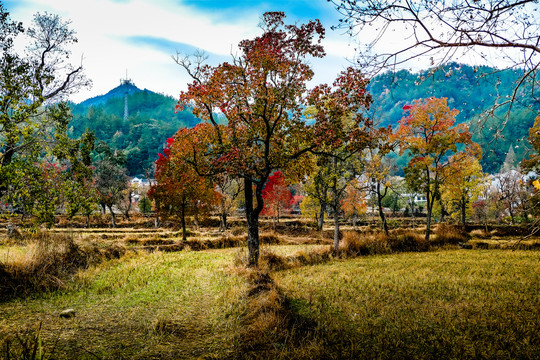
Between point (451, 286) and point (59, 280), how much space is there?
13.0 m

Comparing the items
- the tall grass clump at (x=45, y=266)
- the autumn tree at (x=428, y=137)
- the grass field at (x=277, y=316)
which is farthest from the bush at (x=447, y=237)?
the tall grass clump at (x=45, y=266)

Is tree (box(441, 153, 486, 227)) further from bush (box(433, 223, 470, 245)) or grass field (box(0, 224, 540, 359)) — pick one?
grass field (box(0, 224, 540, 359))

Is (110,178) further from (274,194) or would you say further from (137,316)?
(137,316)

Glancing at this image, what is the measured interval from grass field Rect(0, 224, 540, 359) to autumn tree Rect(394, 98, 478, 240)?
40.4 feet

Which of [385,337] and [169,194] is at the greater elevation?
[169,194]

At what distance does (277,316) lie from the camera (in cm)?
583

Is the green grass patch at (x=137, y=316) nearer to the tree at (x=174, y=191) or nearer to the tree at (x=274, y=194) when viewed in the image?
the tree at (x=174, y=191)

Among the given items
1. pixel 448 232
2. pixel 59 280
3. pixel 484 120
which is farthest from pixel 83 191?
pixel 448 232

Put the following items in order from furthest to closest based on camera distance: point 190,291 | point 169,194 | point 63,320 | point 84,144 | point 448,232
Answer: point 448,232, point 169,194, point 84,144, point 190,291, point 63,320

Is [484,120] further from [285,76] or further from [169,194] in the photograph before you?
[169,194]

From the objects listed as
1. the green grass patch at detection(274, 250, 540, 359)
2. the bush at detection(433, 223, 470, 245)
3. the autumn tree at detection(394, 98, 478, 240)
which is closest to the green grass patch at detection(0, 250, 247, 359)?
the green grass patch at detection(274, 250, 540, 359)

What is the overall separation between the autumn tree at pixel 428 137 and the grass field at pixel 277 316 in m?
12.3

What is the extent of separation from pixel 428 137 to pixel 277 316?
22.2m

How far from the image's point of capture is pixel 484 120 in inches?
183
